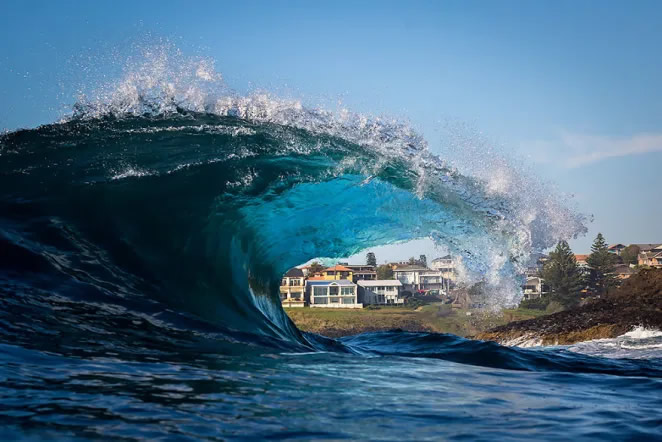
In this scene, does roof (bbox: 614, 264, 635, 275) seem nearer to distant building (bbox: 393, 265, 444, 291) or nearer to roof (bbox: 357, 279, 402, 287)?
distant building (bbox: 393, 265, 444, 291)

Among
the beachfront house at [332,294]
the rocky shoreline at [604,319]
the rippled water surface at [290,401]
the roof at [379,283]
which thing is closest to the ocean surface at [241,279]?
the rippled water surface at [290,401]

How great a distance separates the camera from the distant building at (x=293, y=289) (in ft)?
267

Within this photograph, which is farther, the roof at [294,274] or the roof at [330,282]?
the roof at [294,274]

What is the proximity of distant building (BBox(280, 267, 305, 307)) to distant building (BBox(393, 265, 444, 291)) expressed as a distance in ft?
63.3

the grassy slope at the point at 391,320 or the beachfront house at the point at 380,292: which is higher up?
the beachfront house at the point at 380,292

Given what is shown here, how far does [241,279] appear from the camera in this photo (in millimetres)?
8727

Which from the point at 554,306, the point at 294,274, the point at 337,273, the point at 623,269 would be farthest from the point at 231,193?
the point at 623,269

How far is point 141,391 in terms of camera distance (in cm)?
299

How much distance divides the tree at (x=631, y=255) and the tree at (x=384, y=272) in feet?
122

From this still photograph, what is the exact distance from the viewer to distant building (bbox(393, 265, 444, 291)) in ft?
318

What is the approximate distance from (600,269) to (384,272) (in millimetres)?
32547

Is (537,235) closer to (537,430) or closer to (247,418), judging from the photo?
(537,430)

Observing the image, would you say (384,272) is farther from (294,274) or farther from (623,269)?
(623,269)

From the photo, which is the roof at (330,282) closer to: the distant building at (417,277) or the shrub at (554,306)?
the distant building at (417,277)
